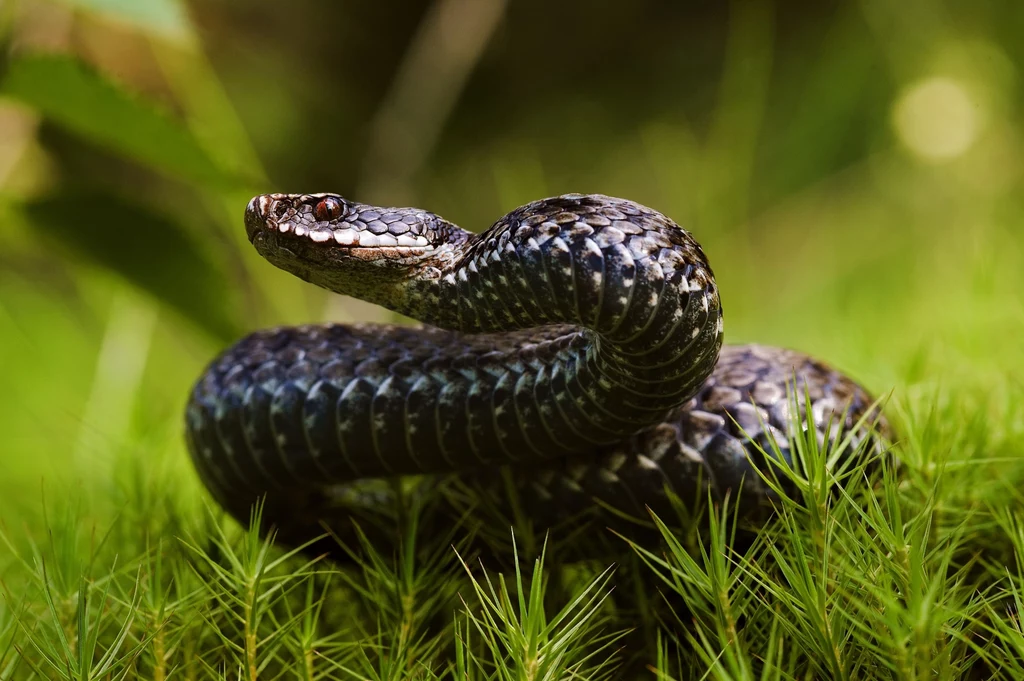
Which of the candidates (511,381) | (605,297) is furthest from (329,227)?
(605,297)

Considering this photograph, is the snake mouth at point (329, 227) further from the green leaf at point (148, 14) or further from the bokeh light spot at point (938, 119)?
the bokeh light spot at point (938, 119)

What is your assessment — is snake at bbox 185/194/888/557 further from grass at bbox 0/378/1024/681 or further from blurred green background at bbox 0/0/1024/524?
blurred green background at bbox 0/0/1024/524

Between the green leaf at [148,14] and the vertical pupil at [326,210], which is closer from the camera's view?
the vertical pupil at [326,210]

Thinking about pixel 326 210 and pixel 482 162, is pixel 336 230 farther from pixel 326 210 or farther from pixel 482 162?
pixel 482 162

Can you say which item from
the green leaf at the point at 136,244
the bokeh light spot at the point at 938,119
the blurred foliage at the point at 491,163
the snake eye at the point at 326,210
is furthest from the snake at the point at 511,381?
the bokeh light spot at the point at 938,119

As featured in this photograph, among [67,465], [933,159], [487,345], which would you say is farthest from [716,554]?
[933,159]

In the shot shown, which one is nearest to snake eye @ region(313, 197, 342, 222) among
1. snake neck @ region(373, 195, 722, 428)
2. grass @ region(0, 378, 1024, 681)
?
snake neck @ region(373, 195, 722, 428)

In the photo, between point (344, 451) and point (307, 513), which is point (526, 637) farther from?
point (307, 513)
